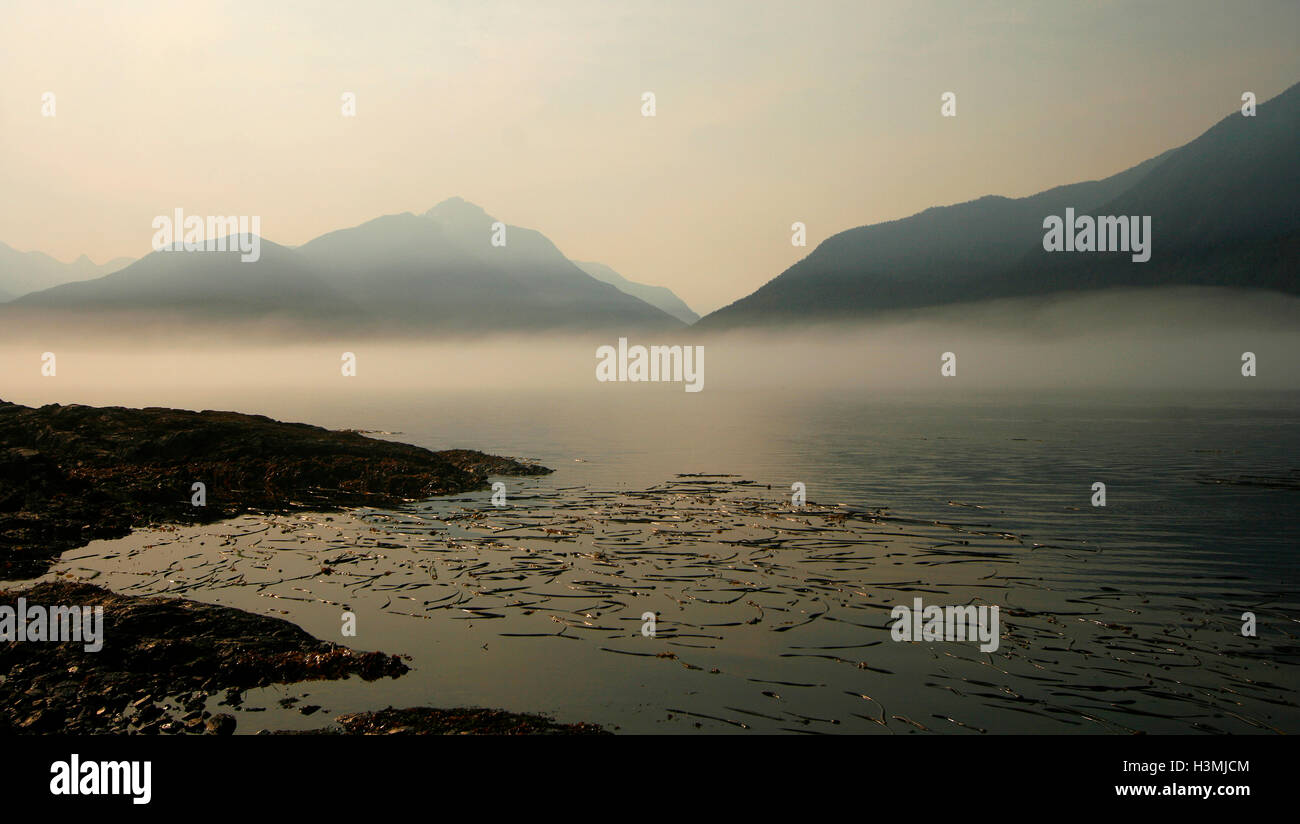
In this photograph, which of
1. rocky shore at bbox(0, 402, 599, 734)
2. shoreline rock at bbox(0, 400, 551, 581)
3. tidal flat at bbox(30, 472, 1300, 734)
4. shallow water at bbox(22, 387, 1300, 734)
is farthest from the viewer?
shoreline rock at bbox(0, 400, 551, 581)

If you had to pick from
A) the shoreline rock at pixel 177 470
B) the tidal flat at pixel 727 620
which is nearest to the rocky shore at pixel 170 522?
the shoreline rock at pixel 177 470

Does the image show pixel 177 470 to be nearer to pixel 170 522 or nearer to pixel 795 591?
pixel 170 522

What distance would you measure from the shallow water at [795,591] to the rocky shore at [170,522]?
1.06m

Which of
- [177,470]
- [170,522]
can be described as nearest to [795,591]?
[170,522]

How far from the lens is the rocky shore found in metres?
12.8

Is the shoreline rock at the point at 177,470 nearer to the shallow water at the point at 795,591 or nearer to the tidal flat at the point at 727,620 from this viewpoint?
the shallow water at the point at 795,591

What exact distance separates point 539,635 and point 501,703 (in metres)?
3.65

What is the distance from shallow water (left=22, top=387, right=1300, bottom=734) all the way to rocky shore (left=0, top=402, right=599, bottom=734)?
1064mm

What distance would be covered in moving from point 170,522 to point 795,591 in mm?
25098

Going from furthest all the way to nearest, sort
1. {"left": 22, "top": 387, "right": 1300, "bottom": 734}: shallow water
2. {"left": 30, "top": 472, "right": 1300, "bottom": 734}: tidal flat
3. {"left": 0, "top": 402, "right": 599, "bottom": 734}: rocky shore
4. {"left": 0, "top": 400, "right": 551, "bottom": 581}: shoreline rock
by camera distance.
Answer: {"left": 0, "top": 400, "right": 551, "bottom": 581}: shoreline rock → {"left": 22, "top": 387, "right": 1300, "bottom": 734}: shallow water → {"left": 30, "top": 472, "right": 1300, "bottom": 734}: tidal flat → {"left": 0, "top": 402, "right": 599, "bottom": 734}: rocky shore

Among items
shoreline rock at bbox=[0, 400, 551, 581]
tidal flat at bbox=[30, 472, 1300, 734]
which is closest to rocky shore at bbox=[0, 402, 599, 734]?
shoreline rock at bbox=[0, 400, 551, 581]

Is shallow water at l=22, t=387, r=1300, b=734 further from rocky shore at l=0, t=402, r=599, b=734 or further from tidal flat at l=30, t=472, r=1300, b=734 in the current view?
rocky shore at l=0, t=402, r=599, b=734
